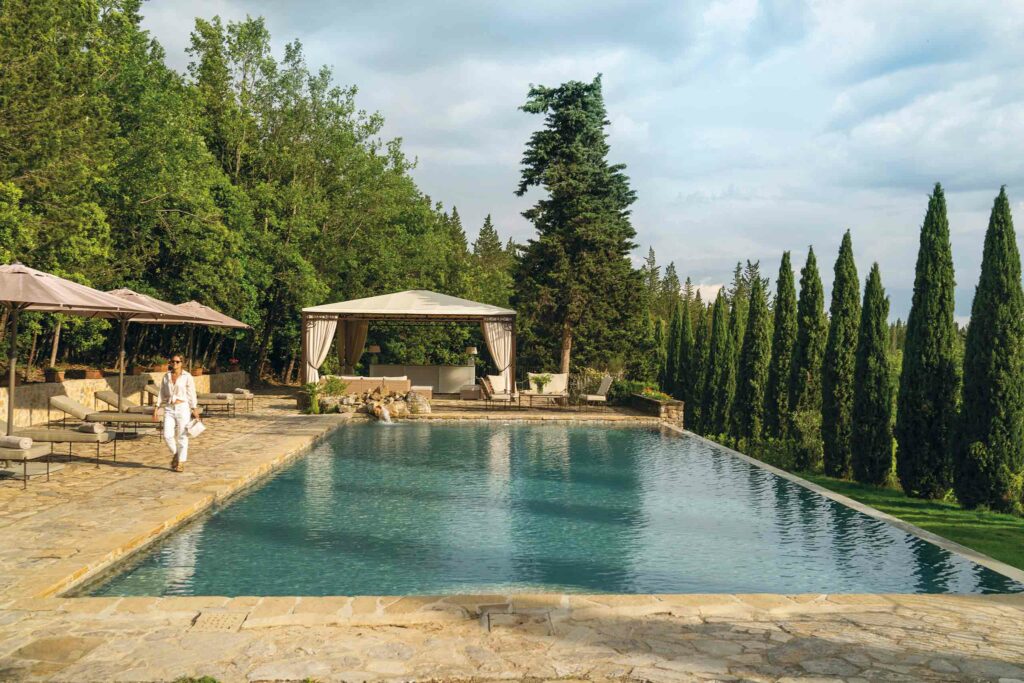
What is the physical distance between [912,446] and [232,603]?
9619 millimetres

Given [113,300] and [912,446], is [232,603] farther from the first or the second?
[912,446]

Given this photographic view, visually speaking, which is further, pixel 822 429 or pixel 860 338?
pixel 822 429

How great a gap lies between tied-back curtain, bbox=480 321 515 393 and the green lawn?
10.2m

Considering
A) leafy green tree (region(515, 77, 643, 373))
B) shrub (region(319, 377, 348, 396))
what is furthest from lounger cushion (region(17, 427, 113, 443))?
leafy green tree (region(515, 77, 643, 373))

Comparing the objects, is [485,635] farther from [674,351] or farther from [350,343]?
[674,351]

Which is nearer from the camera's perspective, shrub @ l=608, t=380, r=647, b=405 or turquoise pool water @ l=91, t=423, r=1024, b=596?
turquoise pool water @ l=91, t=423, r=1024, b=596

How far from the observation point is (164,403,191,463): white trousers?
9047mm

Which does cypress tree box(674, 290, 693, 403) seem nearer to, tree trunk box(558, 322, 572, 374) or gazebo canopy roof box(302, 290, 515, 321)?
tree trunk box(558, 322, 572, 374)

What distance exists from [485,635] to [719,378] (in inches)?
745

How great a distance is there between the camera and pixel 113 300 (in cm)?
1018

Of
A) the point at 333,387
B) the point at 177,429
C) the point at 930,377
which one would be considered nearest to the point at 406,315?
the point at 333,387

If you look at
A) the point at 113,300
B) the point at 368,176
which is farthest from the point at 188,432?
the point at 368,176

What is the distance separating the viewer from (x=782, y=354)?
1800 cm

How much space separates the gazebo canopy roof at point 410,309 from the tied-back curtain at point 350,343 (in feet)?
11.6
